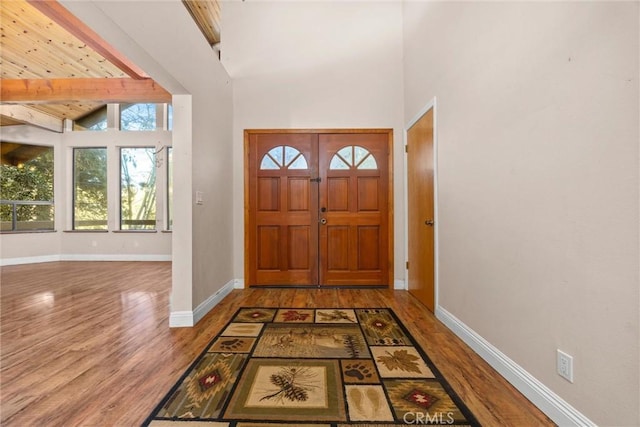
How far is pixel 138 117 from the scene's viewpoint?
6328 millimetres

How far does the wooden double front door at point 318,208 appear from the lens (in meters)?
3.78

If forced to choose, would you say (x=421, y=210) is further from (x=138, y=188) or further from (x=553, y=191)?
(x=138, y=188)

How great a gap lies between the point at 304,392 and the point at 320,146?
9.55ft

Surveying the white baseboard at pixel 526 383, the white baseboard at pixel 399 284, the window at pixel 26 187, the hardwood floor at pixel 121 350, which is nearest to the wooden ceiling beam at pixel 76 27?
the hardwood floor at pixel 121 350

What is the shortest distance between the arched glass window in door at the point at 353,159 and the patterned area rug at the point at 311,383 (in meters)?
2.10

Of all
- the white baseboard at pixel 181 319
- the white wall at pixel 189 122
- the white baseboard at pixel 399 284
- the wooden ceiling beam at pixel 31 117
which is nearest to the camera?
the white wall at pixel 189 122

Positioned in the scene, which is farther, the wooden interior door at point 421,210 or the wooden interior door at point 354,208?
the wooden interior door at point 354,208

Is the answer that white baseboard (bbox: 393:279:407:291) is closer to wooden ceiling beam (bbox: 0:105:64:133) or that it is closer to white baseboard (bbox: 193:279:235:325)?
white baseboard (bbox: 193:279:235:325)

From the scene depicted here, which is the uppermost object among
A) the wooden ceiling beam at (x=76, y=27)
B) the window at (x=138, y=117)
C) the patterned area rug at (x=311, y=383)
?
the window at (x=138, y=117)

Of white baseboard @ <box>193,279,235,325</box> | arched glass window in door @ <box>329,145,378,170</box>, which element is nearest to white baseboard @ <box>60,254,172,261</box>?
white baseboard @ <box>193,279,235,325</box>

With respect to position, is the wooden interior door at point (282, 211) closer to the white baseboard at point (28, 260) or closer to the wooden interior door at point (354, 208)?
the wooden interior door at point (354, 208)

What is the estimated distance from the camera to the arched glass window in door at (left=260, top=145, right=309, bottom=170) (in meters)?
3.79

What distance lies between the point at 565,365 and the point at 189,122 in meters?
3.03

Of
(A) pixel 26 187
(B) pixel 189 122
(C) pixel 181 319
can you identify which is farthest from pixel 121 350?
(A) pixel 26 187
